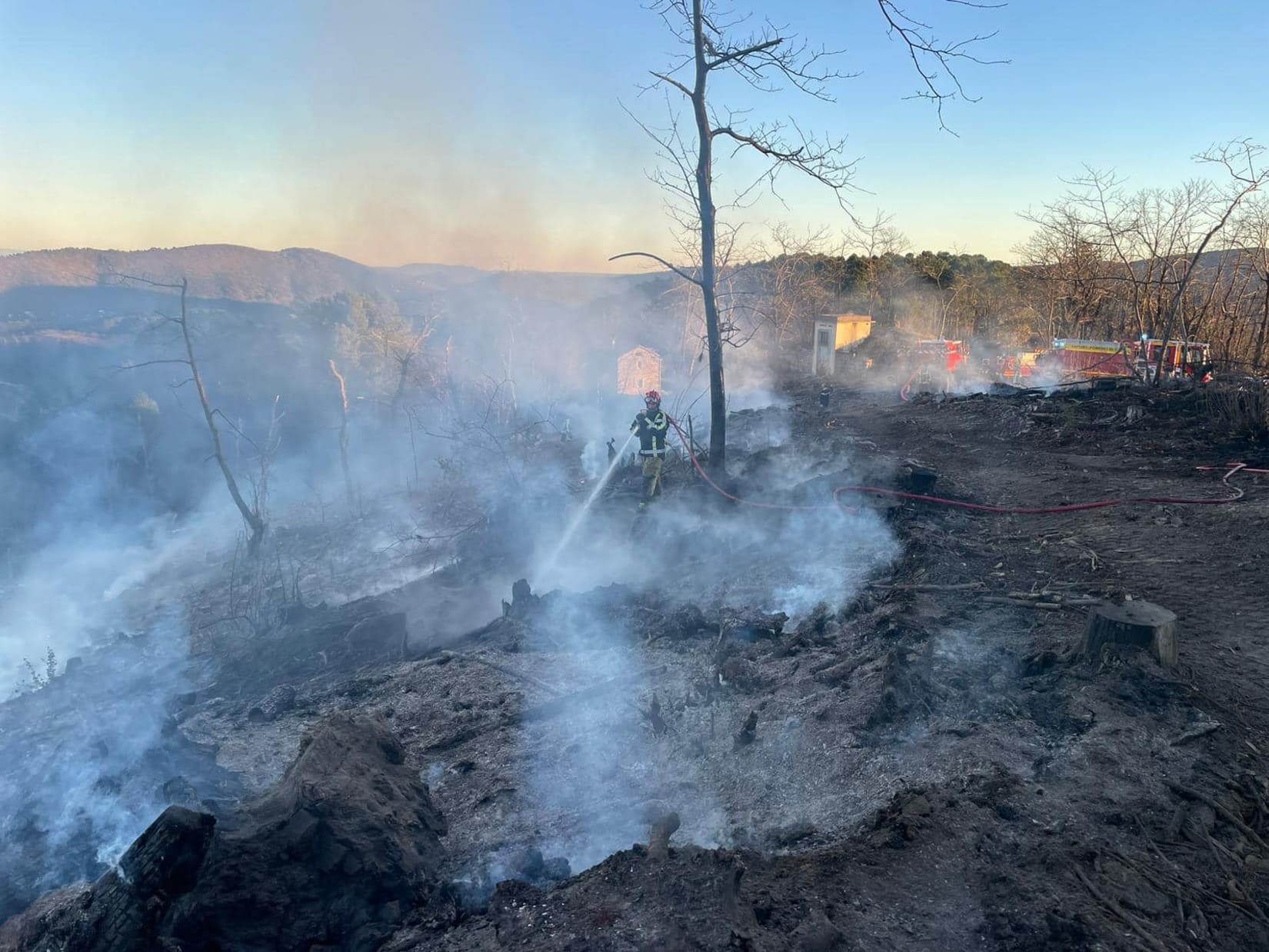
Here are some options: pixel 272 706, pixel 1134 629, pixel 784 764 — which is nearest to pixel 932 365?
pixel 1134 629

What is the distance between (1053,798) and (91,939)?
4.73 meters

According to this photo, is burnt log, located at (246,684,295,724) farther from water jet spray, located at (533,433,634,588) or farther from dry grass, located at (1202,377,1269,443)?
dry grass, located at (1202,377,1269,443)

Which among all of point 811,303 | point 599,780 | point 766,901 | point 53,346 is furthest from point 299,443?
point 766,901

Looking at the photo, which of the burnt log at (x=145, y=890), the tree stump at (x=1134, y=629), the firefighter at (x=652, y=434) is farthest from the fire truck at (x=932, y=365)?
the burnt log at (x=145, y=890)

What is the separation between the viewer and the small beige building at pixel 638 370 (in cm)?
3312

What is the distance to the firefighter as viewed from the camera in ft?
34.3

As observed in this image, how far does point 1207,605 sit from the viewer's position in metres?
5.34

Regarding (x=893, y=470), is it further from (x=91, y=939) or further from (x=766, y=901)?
(x=91, y=939)

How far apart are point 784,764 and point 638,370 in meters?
29.8

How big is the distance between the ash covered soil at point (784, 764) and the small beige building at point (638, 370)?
24565 millimetres

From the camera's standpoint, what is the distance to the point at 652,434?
10.5 meters

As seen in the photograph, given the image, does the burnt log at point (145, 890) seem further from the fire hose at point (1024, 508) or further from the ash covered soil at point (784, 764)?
the fire hose at point (1024, 508)

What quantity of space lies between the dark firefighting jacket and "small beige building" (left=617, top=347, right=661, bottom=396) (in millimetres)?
22564

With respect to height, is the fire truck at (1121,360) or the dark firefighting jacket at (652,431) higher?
the fire truck at (1121,360)
